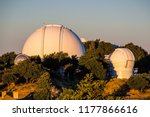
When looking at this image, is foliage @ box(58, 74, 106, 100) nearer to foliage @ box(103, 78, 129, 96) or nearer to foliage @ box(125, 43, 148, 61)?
foliage @ box(103, 78, 129, 96)

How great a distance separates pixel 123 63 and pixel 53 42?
8533mm

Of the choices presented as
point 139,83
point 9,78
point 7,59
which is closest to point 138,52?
point 7,59

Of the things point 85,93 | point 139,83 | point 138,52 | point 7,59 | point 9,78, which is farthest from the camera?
point 138,52

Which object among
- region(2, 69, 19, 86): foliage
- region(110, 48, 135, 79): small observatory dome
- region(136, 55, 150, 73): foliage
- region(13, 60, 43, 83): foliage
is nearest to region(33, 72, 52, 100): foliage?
region(2, 69, 19, 86): foliage

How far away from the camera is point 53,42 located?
5788 centimetres

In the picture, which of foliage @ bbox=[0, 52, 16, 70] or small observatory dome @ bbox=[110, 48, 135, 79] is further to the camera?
small observatory dome @ bbox=[110, 48, 135, 79]

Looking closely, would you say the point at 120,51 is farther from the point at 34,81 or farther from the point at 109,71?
the point at 34,81

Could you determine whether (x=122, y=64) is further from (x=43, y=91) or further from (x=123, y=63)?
(x=43, y=91)

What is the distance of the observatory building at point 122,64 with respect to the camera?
55.5 metres

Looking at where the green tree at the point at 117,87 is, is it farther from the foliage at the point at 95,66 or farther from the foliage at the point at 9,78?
the foliage at the point at 9,78

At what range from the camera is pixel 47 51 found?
58.2 metres

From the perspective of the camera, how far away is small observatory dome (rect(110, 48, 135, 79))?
55438mm

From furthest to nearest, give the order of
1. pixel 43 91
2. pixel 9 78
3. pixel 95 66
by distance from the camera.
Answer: pixel 95 66 < pixel 9 78 < pixel 43 91

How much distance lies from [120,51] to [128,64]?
1.74 m
